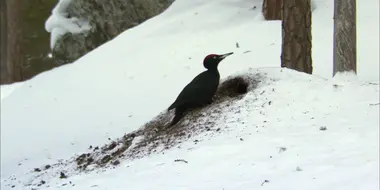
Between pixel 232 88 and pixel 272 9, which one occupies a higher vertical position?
pixel 272 9

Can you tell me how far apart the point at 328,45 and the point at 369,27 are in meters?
0.90

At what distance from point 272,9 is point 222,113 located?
15.8 ft

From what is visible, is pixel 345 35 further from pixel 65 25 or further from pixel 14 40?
pixel 14 40

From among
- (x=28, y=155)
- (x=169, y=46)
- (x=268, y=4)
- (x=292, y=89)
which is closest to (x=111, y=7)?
(x=169, y=46)

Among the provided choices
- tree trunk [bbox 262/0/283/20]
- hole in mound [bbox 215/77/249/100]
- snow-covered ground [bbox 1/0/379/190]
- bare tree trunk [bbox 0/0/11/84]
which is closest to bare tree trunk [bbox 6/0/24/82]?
bare tree trunk [bbox 0/0/11/84]

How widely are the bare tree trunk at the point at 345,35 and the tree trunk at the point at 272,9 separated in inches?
139

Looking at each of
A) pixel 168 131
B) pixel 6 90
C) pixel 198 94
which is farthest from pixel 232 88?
pixel 6 90

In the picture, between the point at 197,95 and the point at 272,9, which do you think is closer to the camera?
the point at 197,95

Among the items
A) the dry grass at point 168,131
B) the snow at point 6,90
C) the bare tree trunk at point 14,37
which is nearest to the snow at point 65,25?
the snow at point 6,90

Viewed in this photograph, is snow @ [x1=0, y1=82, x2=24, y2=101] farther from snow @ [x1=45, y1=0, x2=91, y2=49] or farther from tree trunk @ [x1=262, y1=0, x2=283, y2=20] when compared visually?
tree trunk @ [x1=262, y1=0, x2=283, y2=20]

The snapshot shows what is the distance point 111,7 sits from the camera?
1304 cm

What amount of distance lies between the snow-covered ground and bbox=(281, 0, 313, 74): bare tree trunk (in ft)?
1.53

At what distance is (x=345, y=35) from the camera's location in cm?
616

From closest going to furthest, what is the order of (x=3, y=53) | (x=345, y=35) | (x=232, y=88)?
(x=345, y=35) → (x=232, y=88) → (x=3, y=53)
